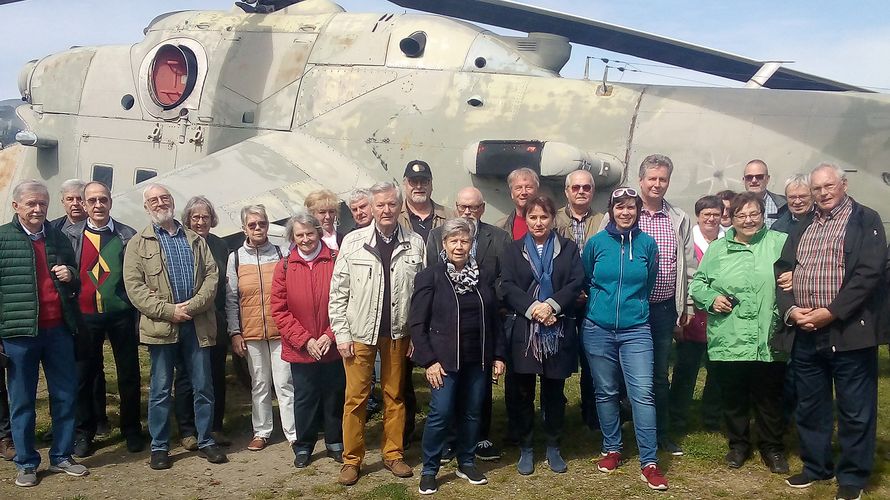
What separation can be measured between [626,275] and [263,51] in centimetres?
591

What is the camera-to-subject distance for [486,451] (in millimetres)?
5641

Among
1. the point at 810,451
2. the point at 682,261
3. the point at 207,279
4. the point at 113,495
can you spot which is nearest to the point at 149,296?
the point at 207,279

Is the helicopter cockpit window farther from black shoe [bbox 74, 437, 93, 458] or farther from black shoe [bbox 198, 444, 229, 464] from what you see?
black shoe [bbox 198, 444, 229, 464]

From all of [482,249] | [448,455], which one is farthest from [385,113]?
[448,455]

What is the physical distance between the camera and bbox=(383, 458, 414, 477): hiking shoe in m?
5.28

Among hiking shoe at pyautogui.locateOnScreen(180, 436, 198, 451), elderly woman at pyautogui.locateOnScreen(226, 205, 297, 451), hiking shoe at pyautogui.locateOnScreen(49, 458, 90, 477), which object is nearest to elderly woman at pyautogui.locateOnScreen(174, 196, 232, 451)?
hiking shoe at pyautogui.locateOnScreen(180, 436, 198, 451)

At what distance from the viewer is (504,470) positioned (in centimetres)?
541

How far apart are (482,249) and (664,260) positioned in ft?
3.97

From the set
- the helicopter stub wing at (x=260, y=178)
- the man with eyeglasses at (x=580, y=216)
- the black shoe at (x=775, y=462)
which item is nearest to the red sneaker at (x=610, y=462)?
the man with eyeglasses at (x=580, y=216)

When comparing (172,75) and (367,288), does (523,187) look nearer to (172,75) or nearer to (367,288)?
(367,288)

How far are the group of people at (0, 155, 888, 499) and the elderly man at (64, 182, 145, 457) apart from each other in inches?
0.6

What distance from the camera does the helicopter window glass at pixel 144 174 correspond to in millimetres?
9688

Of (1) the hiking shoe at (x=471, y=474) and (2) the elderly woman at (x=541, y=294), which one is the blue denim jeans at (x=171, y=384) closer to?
(1) the hiking shoe at (x=471, y=474)

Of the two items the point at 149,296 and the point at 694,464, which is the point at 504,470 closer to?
the point at 694,464
